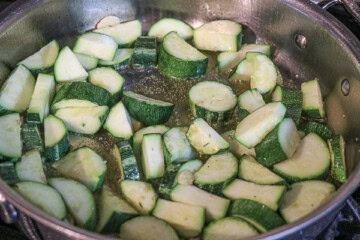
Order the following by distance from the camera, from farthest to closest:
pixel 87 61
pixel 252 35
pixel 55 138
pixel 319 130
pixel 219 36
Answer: pixel 252 35 → pixel 219 36 → pixel 87 61 → pixel 319 130 → pixel 55 138

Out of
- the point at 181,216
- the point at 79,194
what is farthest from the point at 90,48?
the point at 181,216

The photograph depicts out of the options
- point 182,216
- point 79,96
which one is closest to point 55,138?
point 79,96

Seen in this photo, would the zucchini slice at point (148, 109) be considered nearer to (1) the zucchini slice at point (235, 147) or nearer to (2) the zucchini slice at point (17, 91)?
(1) the zucchini slice at point (235, 147)

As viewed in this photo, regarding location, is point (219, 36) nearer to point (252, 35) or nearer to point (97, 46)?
point (252, 35)

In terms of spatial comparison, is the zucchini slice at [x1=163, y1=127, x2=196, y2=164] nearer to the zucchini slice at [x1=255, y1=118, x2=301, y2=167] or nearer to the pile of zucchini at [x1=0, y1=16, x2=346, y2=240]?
the pile of zucchini at [x1=0, y1=16, x2=346, y2=240]

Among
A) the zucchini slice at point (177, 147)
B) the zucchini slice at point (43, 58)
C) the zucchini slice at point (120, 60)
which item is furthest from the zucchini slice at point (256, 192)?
the zucchini slice at point (43, 58)

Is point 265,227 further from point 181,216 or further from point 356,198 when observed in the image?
point 356,198
